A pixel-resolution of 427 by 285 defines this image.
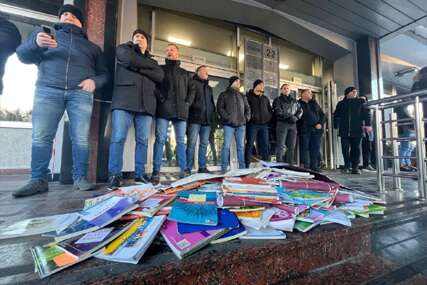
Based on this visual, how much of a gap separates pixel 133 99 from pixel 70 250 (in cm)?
137

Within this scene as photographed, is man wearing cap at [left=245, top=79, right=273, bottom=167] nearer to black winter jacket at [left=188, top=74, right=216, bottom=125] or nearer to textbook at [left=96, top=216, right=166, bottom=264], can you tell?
black winter jacket at [left=188, top=74, right=216, bottom=125]

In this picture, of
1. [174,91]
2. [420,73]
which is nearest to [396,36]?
[420,73]

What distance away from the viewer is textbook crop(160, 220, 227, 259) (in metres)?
0.57

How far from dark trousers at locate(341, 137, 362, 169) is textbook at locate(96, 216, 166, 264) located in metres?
3.47

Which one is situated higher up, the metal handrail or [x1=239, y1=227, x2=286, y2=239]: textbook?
the metal handrail

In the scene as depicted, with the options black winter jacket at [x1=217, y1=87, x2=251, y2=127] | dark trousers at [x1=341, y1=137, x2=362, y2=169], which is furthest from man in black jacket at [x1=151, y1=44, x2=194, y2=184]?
dark trousers at [x1=341, y1=137, x2=362, y2=169]

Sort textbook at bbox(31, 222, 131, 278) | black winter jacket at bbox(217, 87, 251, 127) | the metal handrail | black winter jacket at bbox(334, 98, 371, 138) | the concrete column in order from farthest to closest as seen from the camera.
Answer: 1. the concrete column
2. black winter jacket at bbox(334, 98, 371, 138)
3. black winter jacket at bbox(217, 87, 251, 127)
4. the metal handrail
5. textbook at bbox(31, 222, 131, 278)

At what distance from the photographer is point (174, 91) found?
7.18 ft

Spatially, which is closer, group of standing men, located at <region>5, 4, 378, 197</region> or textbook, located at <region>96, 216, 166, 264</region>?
textbook, located at <region>96, 216, 166, 264</region>

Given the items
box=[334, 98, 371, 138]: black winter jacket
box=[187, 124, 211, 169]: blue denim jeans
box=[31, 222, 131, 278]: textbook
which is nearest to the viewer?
box=[31, 222, 131, 278]: textbook

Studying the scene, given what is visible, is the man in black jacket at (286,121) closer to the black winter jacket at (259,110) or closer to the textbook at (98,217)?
the black winter jacket at (259,110)

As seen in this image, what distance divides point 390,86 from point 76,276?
919cm

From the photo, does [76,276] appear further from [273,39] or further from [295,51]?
[295,51]

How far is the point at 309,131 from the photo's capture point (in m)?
3.29
